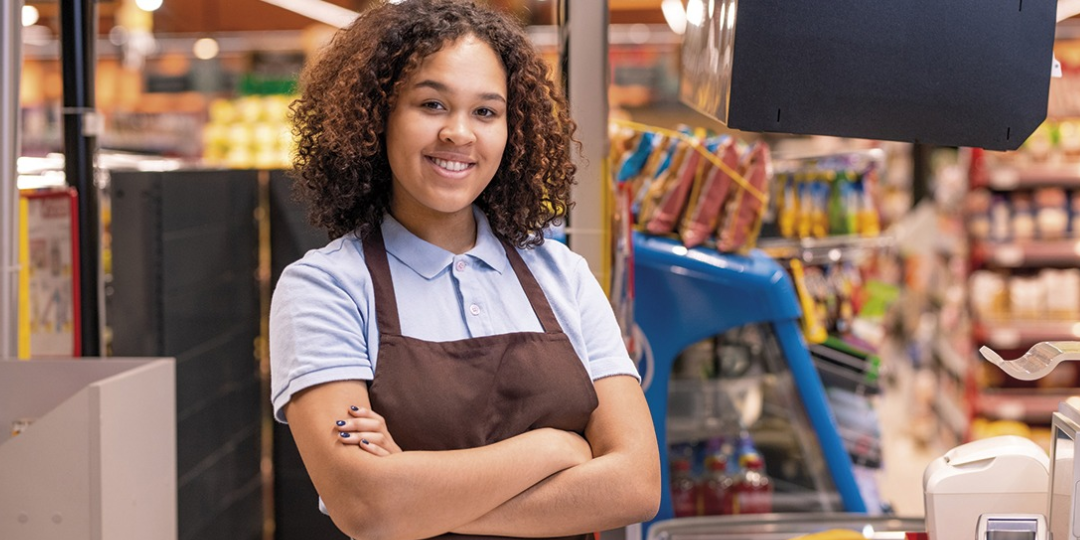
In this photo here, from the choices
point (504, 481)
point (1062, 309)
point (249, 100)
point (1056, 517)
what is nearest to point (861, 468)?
point (1056, 517)

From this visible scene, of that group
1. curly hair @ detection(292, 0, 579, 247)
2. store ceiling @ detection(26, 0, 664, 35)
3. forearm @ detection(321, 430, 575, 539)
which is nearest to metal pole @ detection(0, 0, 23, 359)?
curly hair @ detection(292, 0, 579, 247)

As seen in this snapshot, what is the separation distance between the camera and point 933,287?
761 centimetres

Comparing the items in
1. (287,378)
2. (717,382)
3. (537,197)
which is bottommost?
(717,382)

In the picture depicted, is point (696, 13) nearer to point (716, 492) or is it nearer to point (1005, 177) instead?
point (716, 492)

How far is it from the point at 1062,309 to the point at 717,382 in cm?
325

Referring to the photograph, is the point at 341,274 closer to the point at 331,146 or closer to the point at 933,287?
the point at 331,146

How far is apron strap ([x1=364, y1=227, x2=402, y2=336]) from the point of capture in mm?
1607

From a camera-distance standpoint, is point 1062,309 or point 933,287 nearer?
point 1062,309

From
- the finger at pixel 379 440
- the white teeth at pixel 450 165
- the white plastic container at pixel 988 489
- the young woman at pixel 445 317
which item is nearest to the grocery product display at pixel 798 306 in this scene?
the white plastic container at pixel 988 489

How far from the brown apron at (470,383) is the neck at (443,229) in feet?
0.18

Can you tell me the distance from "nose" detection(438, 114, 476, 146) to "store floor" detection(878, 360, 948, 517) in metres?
3.56

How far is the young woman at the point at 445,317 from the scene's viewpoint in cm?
153

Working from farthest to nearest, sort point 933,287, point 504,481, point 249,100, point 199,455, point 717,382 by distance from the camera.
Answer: point 933,287, point 249,100, point 717,382, point 199,455, point 504,481

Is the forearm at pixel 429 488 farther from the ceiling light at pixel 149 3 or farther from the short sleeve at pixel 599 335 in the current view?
the ceiling light at pixel 149 3
